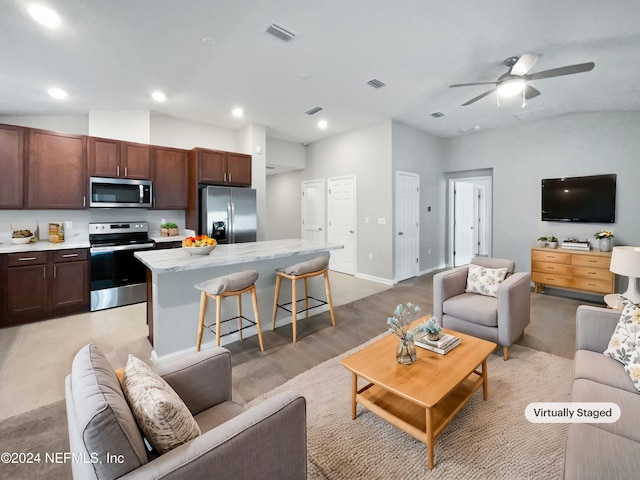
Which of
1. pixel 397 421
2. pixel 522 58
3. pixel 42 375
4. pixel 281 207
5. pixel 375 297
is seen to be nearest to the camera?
pixel 397 421

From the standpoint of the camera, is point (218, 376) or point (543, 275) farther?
point (543, 275)

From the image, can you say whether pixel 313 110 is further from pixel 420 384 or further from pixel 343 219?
pixel 420 384

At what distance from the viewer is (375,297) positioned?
461 centimetres

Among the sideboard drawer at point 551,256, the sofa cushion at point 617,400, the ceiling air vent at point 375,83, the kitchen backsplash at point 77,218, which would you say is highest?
the ceiling air vent at point 375,83

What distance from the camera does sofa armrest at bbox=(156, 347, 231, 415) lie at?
137 cm

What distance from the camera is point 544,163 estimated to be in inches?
200

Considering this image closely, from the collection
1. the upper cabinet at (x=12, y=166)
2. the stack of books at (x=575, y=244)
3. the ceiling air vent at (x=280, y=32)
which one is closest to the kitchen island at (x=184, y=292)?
the ceiling air vent at (x=280, y=32)

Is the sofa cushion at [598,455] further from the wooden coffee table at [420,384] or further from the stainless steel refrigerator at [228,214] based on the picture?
the stainless steel refrigerator at [228,214]

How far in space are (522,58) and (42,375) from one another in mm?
5092

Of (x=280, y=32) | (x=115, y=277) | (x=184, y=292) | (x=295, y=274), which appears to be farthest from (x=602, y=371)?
(x=115, y=277)

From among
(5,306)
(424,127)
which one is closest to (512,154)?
(424,127)

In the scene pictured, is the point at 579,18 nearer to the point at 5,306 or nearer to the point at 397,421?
the point at 397,421

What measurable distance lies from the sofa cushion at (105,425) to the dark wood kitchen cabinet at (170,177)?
4.22 meters

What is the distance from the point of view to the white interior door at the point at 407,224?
5.52 metres
